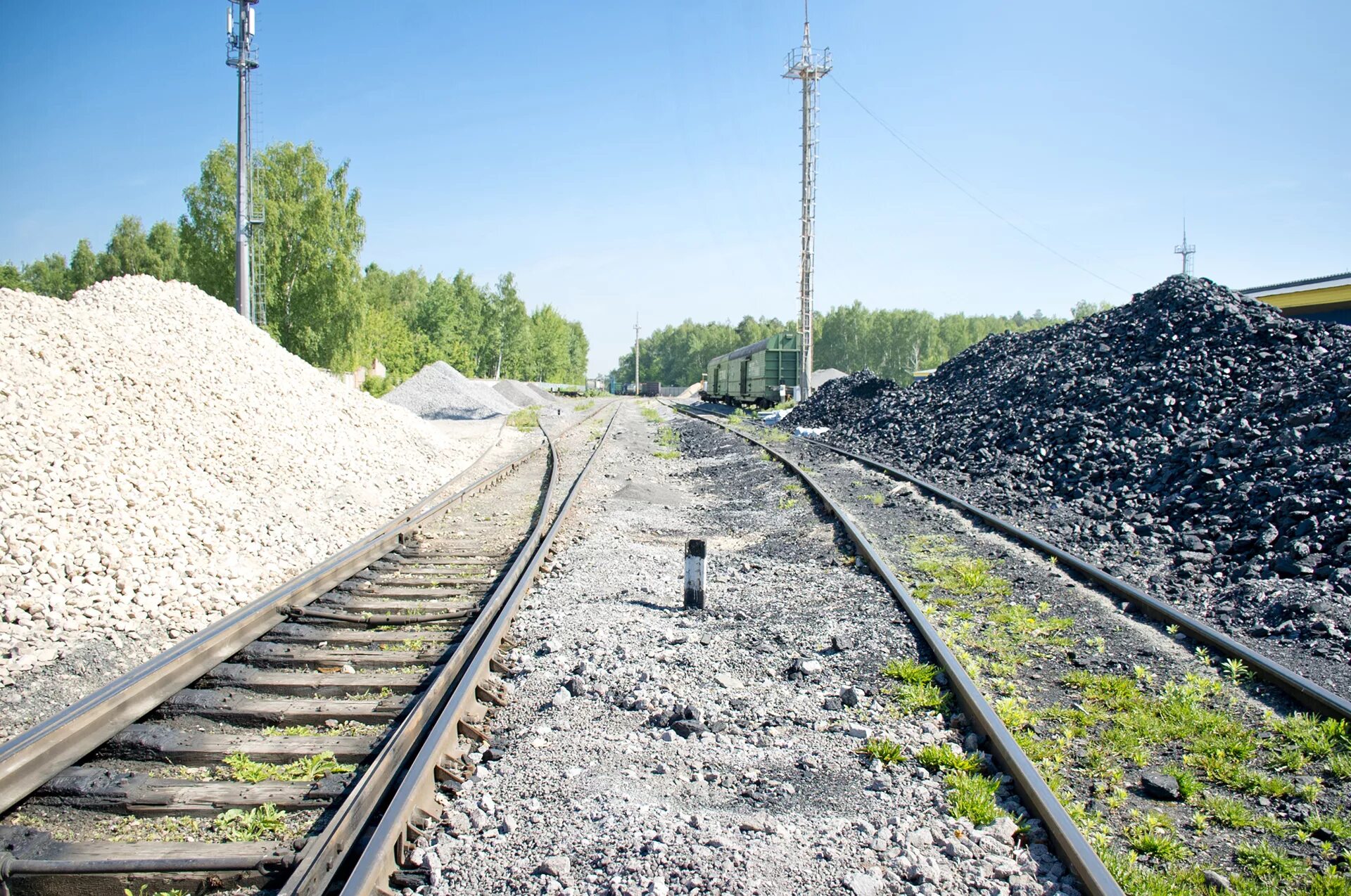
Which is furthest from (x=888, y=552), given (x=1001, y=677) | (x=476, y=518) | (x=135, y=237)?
(x=135, y=237)

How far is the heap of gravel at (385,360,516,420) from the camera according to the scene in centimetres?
3334

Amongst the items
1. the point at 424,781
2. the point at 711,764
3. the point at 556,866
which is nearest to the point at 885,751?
the point at 711,764

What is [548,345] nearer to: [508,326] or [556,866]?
[508,326]

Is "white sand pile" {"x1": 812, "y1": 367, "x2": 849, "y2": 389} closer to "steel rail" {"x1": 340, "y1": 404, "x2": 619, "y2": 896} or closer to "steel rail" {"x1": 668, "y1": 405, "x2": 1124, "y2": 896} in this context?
"steel rail" {"x1": 668, "y1": 405, "x2": 1124, "y2": 896}

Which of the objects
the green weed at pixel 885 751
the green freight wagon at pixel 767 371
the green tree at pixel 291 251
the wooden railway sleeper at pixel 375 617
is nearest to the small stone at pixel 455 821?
the green weed at pixel 885 751

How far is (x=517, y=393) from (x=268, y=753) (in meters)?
51.2

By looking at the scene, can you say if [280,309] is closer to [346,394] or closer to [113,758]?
[346,394]

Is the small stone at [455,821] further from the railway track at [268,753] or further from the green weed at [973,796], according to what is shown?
the green weed at [973,796]

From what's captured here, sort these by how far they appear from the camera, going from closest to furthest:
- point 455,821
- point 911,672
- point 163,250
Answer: point 455,821
point 911,672
point 163,250

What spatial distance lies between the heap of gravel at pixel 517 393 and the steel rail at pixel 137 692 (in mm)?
42981

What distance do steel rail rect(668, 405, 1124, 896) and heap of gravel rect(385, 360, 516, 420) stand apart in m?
28.4

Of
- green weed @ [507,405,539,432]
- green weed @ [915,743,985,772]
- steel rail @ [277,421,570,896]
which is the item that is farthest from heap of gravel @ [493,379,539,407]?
green weed @ [915,743,985,772]

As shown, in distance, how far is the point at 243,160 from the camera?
18984mm

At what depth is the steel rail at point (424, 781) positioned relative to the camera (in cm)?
278
